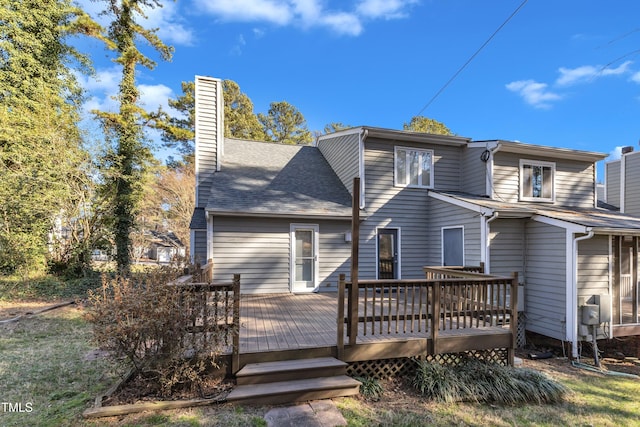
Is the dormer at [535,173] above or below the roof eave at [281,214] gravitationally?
above

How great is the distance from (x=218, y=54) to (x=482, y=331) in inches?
602

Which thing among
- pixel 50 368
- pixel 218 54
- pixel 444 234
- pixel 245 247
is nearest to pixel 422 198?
pixel 444 234

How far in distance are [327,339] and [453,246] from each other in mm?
5409

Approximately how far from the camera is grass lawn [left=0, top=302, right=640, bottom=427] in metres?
3.11

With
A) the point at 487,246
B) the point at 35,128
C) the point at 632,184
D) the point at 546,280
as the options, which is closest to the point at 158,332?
the point at 487,246

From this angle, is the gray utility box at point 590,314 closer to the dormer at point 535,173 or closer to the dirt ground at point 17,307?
the dormer at point 535,173

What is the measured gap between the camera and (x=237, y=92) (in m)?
20.2

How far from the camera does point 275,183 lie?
9297 millimetres

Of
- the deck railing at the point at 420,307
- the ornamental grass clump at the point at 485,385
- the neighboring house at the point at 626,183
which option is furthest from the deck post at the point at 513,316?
the neighboring house at the point at 626,183

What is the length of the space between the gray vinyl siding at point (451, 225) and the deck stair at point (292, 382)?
5092mm

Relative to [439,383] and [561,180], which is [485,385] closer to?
[439,383]

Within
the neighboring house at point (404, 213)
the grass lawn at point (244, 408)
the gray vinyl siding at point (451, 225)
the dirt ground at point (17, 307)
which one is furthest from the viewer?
the gray vinyl siding at point (451, 225)

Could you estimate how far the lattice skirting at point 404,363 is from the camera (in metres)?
4.22

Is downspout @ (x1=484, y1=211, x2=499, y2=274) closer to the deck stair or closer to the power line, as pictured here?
the power line
